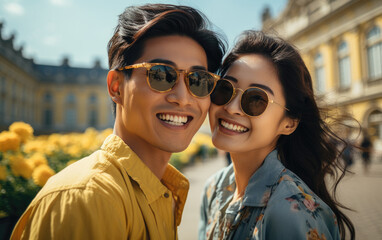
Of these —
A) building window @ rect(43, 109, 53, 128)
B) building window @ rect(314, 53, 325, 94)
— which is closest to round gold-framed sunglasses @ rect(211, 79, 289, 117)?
building window @ rect(314, 53, 325, 94)

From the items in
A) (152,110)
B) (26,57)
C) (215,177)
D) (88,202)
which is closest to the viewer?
(88,202)

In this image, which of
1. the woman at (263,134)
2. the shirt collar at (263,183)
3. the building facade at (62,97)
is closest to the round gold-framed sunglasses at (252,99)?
the woman at (263,134)

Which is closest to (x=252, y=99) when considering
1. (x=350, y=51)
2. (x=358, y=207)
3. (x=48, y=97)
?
(x=358, y=207)

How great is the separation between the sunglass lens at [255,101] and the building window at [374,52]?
20.7 metres

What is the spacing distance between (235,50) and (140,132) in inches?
41.4

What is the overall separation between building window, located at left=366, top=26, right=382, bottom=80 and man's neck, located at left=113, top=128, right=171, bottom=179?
70.1ft

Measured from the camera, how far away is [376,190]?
7.52 metres

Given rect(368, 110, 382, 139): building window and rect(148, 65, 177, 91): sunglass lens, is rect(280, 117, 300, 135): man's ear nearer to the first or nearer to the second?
rect(148, 65, 177, 91): sunglass lens

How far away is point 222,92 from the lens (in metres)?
1.93

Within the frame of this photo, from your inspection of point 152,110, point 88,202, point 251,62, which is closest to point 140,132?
point 152,110

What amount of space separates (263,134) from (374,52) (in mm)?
21286

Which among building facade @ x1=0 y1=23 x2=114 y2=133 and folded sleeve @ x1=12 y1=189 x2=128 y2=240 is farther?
building facade @ x1=0 y1=23 x2=114 y2=133

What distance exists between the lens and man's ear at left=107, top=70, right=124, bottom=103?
5.47ft

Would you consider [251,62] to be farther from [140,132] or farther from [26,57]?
[26,57]
